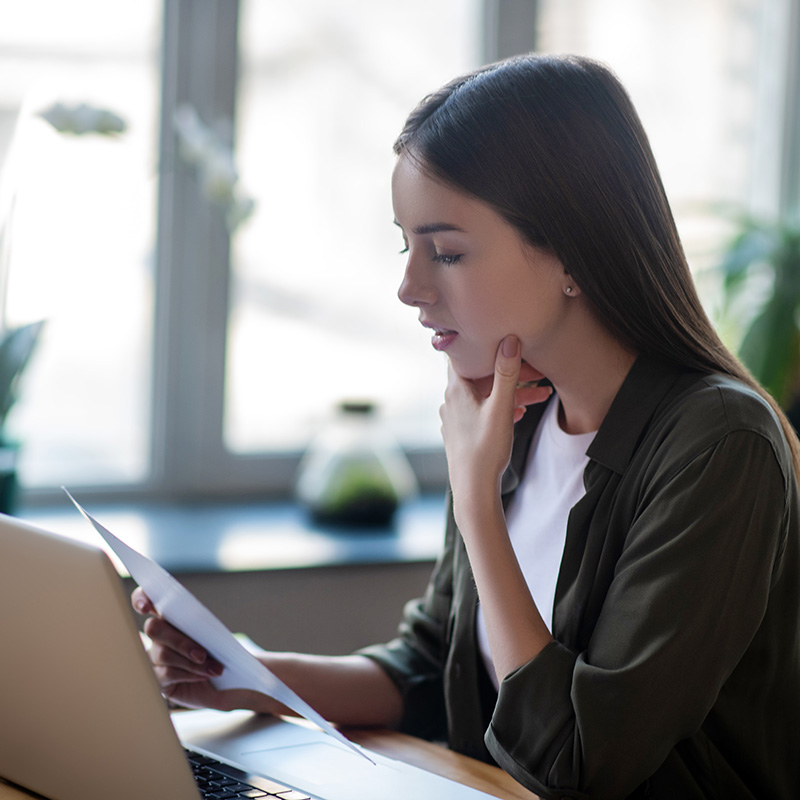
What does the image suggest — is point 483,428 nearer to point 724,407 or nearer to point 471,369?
A: point 471,369

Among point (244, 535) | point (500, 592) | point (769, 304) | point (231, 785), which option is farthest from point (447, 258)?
point (769, 304)

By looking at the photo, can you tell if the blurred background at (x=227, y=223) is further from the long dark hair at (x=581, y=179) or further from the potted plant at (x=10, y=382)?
the long dark hair at (x=581, y=179)

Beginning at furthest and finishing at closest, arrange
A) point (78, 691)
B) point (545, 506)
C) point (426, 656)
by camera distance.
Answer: point (426, 656), point (545, 506), point (78, 691)

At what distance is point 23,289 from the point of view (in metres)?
2.22

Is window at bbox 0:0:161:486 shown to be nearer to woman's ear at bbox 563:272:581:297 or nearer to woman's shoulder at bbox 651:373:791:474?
woman's ear at bbox 563:272:581:297

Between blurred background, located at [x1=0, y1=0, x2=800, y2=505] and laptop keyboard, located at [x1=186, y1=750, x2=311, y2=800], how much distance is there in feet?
4.05

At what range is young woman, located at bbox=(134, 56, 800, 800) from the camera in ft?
3.43

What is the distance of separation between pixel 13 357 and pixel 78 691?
4.06 ft

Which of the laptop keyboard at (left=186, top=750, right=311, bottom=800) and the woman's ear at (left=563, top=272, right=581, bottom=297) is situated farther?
the woman's ear at (left=563, top=272, right=581, bottom=297)

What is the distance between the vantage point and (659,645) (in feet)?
3.36

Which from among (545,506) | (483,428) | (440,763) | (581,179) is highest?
(581,179)

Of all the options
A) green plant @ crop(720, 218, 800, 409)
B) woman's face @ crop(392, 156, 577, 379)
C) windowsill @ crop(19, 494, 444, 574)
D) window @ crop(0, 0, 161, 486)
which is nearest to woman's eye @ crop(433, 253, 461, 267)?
woman's face @ crop(392, 156, 577, 379)

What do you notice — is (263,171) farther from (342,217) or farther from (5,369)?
(5,369)

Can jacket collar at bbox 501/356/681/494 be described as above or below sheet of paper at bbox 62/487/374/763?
above
